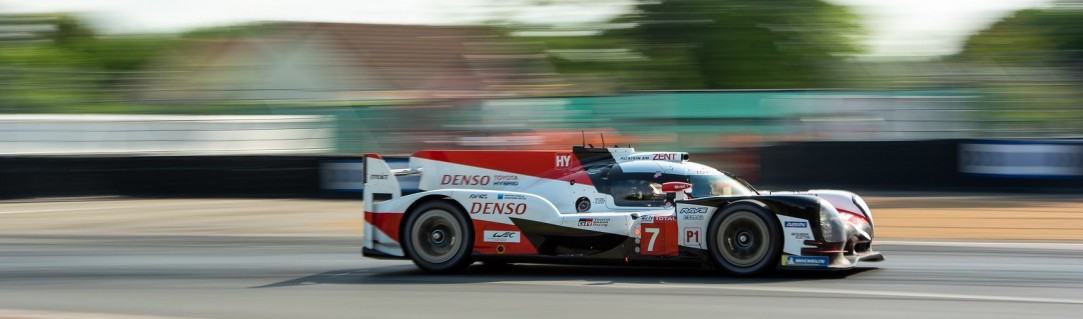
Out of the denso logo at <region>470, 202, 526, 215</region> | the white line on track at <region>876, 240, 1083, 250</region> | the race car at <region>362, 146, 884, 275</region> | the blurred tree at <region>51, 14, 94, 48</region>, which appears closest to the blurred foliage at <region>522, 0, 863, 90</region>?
the white line on track at <region>876, 240, 1083, 250</region>

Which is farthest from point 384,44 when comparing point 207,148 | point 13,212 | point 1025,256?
point 1025,256

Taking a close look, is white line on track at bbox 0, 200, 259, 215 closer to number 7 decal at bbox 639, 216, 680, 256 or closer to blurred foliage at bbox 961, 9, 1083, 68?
number 7 decal at bbox 639, 216, 680, 256

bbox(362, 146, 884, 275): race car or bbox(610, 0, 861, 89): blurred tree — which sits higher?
bbox(610, 0, 861, 89): blurred tree

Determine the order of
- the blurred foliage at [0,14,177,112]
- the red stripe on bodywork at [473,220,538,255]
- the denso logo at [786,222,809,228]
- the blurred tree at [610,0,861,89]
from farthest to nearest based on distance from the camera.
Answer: the blurred tree at [610,0,861,89]
the blurred foliage at [0,14,177,112]
the red stripe on bodywork at [473,220,538,255]
the denso logo at [786,222,809,228]

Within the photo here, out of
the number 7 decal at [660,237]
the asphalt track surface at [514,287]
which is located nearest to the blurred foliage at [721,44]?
the asphalt track surface at [514,287]

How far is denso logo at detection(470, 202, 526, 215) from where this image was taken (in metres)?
9.31

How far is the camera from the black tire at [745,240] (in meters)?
8.48

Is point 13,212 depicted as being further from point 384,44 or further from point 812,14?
point 384,44

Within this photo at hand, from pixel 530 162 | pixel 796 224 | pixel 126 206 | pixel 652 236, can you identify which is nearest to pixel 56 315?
pixel 530 162

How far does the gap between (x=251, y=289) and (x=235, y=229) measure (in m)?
6.71

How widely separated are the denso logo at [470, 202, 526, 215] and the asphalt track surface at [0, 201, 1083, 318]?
49 centimetres

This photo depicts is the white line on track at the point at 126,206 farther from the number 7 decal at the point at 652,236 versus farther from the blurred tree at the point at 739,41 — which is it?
the blurred tree at the point at 739,41

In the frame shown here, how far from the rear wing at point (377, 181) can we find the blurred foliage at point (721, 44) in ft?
69.6

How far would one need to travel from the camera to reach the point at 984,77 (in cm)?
2069
